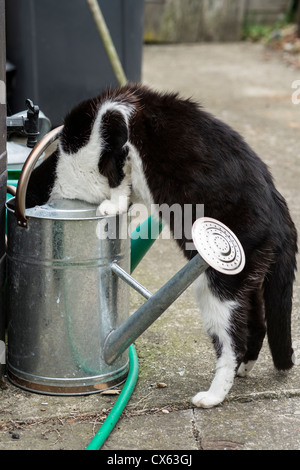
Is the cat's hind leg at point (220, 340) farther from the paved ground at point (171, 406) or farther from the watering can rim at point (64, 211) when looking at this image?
the watering can rim at point (64, 211)

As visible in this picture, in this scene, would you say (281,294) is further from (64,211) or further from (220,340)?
(64,211)

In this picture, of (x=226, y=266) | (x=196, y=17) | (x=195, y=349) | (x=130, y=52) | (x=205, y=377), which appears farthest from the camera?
(x=196, y=17)

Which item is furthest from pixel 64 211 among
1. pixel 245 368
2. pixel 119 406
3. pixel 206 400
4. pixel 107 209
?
pixel 245 368

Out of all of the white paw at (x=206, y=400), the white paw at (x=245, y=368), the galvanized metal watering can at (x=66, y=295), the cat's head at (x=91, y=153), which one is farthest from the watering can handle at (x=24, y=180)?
the white paw at (x=245, y=368)

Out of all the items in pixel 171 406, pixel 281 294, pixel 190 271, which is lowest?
pixel 171 406

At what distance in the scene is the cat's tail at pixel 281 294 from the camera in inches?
93.7

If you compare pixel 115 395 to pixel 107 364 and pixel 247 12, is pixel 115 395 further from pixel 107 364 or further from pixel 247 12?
pixel 247 12

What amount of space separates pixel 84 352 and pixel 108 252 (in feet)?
1.11

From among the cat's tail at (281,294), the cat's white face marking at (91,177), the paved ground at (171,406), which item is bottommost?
the paved ground at (171,406)

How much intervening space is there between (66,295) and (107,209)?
1.01 feet

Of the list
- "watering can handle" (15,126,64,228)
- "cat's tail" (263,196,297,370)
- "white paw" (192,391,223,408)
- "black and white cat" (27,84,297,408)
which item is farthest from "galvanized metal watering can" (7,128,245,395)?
"cat's tail" (263,196,297,370)

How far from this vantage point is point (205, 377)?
2.51 m

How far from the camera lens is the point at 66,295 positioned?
2295mm

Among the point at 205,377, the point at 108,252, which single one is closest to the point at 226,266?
the point at 108,252
